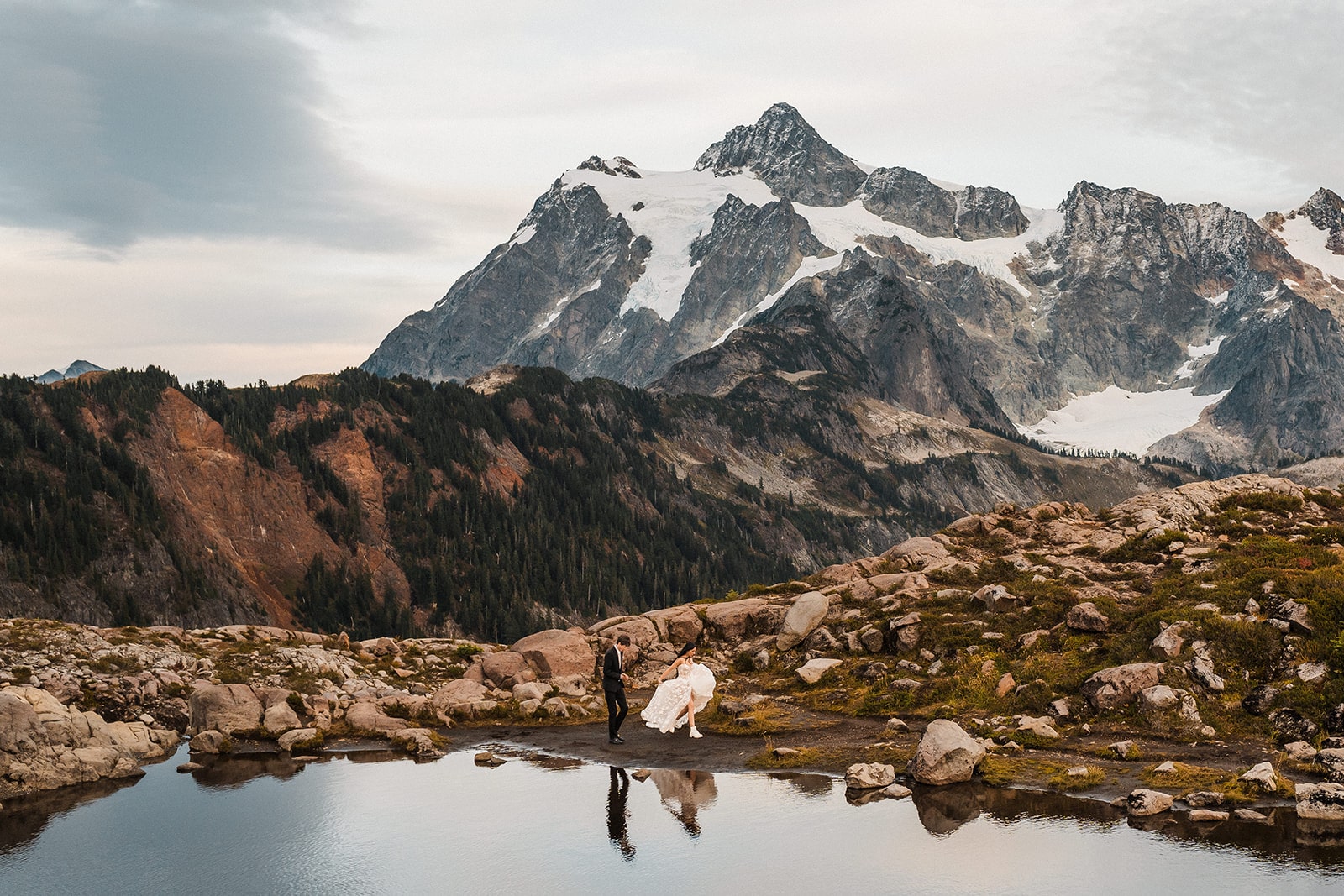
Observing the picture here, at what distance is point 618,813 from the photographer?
2659cm

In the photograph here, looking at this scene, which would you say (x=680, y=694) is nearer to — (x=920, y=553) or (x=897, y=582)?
(x=897, y=582)

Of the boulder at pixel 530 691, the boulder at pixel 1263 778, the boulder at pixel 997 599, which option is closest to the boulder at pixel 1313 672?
the boulder at pixel 1263 778

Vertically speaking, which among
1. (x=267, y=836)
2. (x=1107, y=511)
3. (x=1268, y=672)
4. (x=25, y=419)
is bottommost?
(x=267, y=836)

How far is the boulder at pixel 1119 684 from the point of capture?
31578 mm

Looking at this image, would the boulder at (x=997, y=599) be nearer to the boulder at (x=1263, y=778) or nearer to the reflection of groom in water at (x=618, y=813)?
the boulder at (x=1263, y=778)

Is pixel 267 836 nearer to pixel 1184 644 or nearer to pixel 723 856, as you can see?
pixel 723 856

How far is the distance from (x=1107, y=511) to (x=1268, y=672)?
87.8 feet

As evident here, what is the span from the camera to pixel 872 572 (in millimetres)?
52062

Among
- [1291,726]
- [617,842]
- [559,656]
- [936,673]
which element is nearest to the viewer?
[617,842]

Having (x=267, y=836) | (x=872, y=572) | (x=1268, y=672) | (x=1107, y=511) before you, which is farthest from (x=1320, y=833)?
(x=1107, y=511)

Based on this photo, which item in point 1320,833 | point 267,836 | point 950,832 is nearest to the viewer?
point 1320,833

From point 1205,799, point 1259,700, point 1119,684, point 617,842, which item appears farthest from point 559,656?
point 1205,799

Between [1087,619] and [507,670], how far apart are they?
2256 cm

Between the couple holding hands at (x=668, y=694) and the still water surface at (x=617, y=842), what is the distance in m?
3.78
